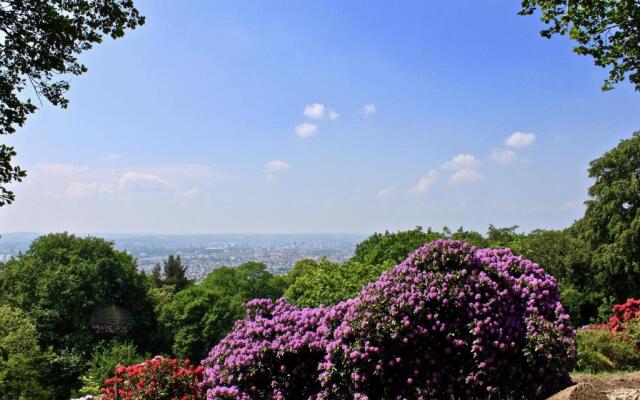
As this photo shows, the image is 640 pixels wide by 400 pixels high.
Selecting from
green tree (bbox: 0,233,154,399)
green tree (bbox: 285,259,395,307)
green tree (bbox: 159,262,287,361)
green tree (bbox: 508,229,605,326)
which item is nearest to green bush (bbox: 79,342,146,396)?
green tree (bbox: 0,233,154,399)

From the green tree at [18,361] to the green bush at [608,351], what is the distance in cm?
2026

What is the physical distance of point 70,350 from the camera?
94.9 ft

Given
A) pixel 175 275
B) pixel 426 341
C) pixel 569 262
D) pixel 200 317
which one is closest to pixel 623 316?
pixel 426 341

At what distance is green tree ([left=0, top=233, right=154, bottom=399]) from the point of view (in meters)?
28.4

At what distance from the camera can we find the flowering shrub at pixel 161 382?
363 inches

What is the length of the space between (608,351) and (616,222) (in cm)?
1438

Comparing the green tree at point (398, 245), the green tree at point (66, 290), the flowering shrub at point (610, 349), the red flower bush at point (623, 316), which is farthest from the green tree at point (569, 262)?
the green tree at point (66, 290)

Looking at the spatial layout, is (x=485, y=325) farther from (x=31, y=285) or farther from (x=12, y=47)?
(x=31, y=285)

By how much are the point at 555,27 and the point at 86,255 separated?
29462 millimetres

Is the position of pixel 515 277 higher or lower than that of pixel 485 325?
higher

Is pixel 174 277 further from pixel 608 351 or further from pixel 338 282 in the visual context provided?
pixel 608 351

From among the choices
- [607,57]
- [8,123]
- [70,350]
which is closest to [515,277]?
[607,57]

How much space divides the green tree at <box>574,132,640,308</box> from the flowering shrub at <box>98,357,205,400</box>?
67.2 feet

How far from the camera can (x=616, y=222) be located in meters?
23.5
